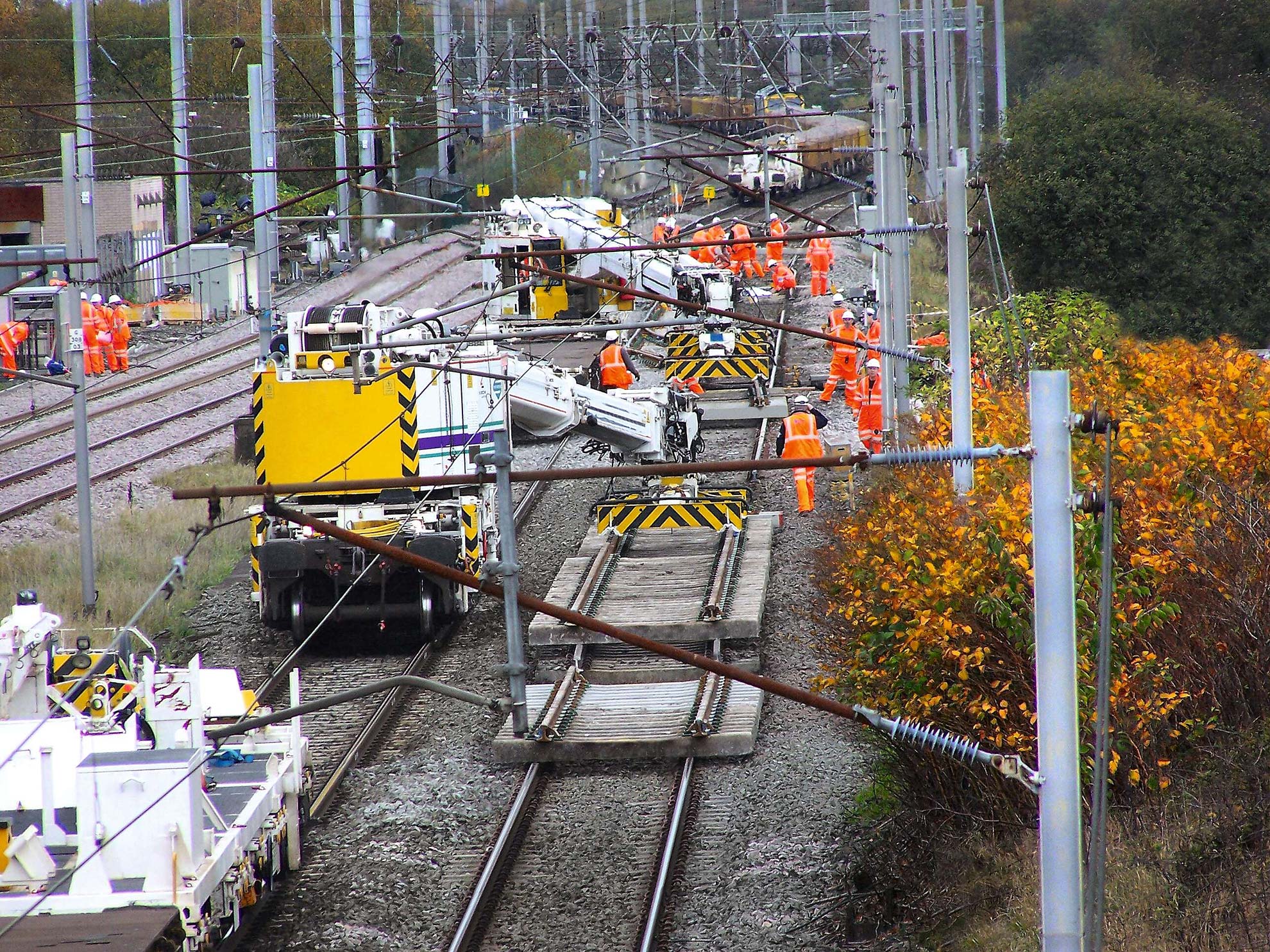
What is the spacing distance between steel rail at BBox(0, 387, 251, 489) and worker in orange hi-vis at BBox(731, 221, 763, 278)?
10926 millimetres

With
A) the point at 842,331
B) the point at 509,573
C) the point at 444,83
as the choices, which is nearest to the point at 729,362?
the point at 842,331

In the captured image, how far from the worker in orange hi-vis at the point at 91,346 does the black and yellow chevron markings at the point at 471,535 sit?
54.2 feet

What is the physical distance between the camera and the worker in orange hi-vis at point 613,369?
22531 mm

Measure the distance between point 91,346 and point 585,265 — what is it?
10.3 metres

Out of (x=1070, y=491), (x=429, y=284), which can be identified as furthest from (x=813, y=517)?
(x=429, y=284)

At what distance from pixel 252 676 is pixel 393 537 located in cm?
193

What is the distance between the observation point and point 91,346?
3095 centimetres

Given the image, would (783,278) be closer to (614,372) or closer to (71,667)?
(614,372)

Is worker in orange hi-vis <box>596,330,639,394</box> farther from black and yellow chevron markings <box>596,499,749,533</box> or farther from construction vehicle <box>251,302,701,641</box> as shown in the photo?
construction vehicle <box>251,302,701,641</box>

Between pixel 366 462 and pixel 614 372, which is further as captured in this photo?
pixel 614 372

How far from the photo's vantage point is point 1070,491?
6.04 m

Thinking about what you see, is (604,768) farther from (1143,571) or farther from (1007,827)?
(1143,571)

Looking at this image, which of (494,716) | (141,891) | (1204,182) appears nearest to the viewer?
(141,891)

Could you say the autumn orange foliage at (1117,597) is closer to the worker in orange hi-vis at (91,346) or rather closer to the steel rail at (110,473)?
the steel rail at (110,473)
